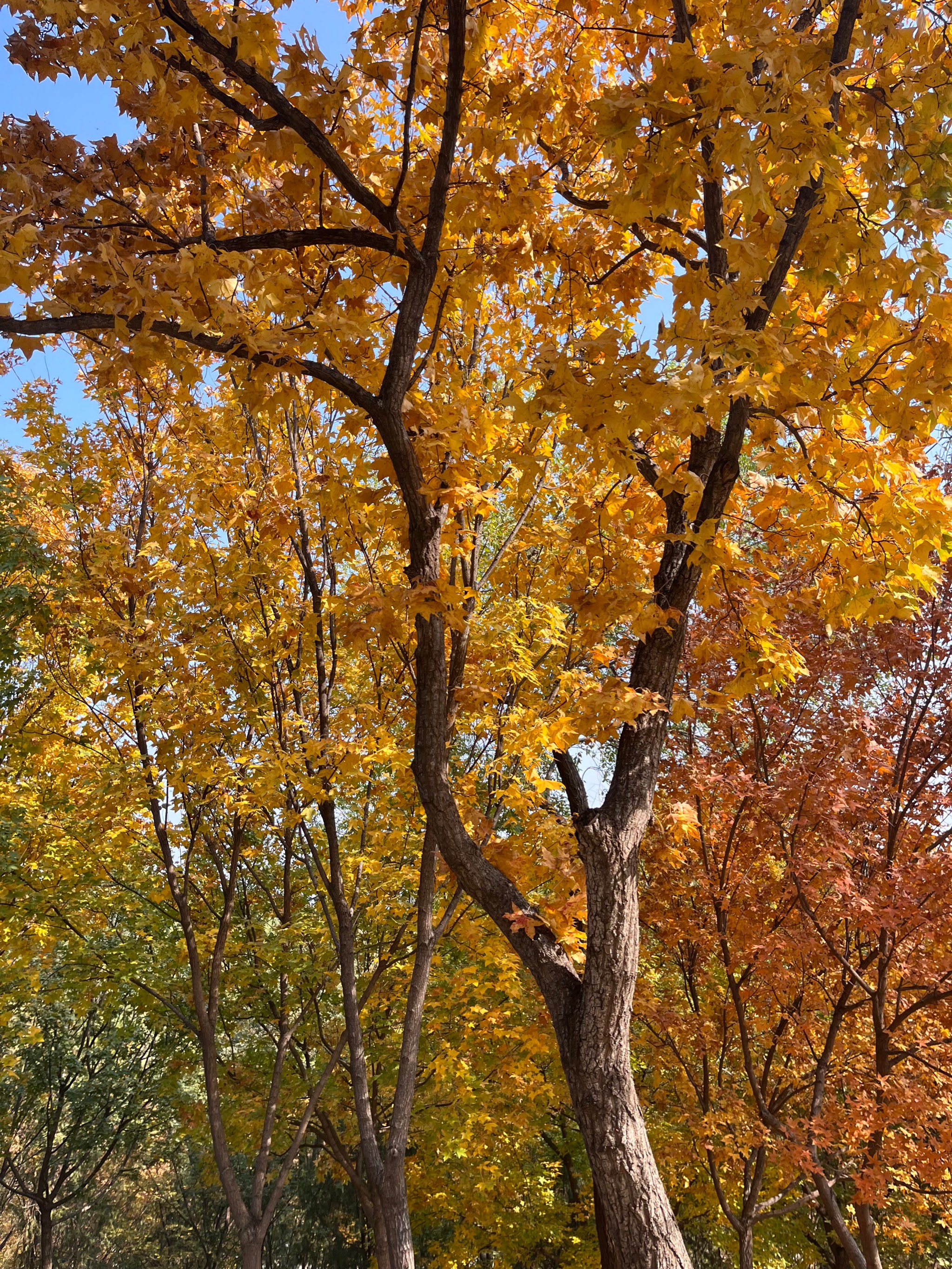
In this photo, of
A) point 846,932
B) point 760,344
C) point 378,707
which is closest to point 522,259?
point 760,344

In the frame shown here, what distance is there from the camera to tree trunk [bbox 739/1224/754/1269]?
5.84 m

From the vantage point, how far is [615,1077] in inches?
97.1

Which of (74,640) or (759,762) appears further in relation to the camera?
(74,640)

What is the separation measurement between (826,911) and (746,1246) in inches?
105

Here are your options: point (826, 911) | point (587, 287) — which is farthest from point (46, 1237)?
point (587, 287)

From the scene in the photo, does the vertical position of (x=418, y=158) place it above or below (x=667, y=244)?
above

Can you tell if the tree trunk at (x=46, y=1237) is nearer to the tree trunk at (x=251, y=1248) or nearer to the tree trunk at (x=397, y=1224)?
the tree trunk at (x=251, y=1248)

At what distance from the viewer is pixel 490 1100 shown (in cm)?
843

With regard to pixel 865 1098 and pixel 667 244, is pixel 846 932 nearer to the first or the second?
pixel 865 1098

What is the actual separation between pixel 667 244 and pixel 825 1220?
39.0ft

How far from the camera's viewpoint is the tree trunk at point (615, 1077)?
2.33m

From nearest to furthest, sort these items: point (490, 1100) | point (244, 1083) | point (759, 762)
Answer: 1. point (759, 762)
2. point (244, 1083)
3. point (490, 1100)

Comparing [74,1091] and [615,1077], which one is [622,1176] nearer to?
[615,1077]

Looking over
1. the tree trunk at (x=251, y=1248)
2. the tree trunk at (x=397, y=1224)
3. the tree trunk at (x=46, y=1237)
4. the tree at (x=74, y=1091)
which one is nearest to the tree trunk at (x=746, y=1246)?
the tree trunk at (x=397, y=1224)
